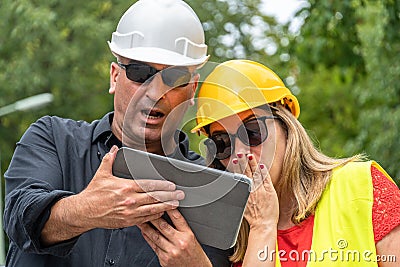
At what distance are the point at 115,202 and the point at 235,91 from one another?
37.2 inches

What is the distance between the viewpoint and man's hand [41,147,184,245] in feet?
11.1

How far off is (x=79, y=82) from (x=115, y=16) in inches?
76.3

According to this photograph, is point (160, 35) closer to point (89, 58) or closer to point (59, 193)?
point (59, 193)

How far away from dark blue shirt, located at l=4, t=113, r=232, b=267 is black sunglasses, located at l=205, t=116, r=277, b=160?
37 centimetres

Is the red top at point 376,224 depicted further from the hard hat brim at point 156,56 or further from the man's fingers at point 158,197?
the hard hat brim at point 156,56

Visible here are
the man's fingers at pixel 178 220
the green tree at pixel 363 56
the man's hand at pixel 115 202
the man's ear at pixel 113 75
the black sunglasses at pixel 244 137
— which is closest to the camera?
the man's hand at pixel 115 202

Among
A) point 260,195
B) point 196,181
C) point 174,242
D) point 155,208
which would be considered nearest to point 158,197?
point 155,208

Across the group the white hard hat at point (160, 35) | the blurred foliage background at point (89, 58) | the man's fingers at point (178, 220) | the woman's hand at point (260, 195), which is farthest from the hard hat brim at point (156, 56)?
the blurred foliage background at point (89, 58)

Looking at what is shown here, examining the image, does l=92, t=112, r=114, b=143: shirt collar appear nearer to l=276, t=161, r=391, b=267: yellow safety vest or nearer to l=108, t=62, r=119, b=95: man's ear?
l=108, t=62, r=119, b=95: man's ear

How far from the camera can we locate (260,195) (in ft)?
12.7

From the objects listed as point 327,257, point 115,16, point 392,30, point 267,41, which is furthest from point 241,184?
point 267,41

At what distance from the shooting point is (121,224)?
11.4ft

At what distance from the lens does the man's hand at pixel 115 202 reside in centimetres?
338

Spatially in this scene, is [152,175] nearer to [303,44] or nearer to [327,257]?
[327,257]
